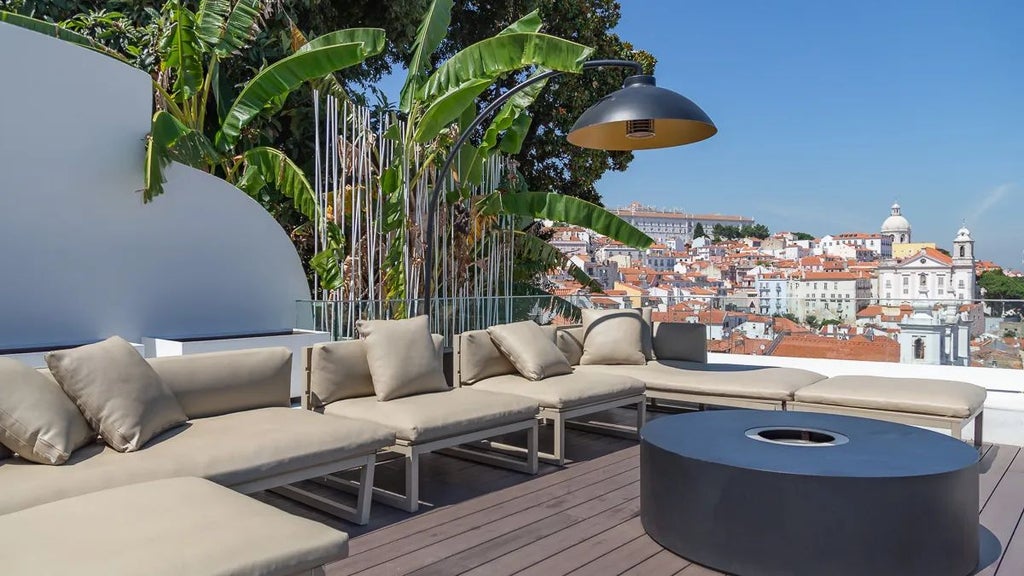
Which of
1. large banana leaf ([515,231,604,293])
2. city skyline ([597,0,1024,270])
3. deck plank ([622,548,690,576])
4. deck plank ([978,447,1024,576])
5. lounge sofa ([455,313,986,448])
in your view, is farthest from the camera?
city skyline ([597,0,1024,270])

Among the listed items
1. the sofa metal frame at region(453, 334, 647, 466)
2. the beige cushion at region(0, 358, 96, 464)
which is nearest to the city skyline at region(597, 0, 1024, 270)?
the sofa metal frame at region(453, 334, 647, 466)

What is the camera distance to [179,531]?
6.21ft

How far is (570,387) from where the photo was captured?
4422 millimetres

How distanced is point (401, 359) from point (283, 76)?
2.63m

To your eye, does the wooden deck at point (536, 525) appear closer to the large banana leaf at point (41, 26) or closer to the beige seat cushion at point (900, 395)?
the beige seat cushion at point (900, 395)

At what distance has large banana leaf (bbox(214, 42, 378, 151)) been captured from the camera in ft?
17.2

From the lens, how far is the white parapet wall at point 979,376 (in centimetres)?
491

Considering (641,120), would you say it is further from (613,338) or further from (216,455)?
(216,455)

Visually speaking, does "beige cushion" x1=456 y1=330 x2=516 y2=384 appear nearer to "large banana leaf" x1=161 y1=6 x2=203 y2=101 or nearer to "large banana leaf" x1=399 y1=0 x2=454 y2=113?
"large banana leaf" x1=399 y1=0 x2=454 y2=113

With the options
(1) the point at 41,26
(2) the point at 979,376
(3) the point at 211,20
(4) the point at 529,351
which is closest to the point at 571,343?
(4) the point at 529,351

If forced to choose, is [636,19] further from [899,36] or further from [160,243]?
[160,243]

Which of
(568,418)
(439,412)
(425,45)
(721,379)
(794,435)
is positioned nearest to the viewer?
(794,435)

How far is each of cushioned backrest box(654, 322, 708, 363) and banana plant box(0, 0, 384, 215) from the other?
119 inches

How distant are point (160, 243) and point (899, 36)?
143 feet
